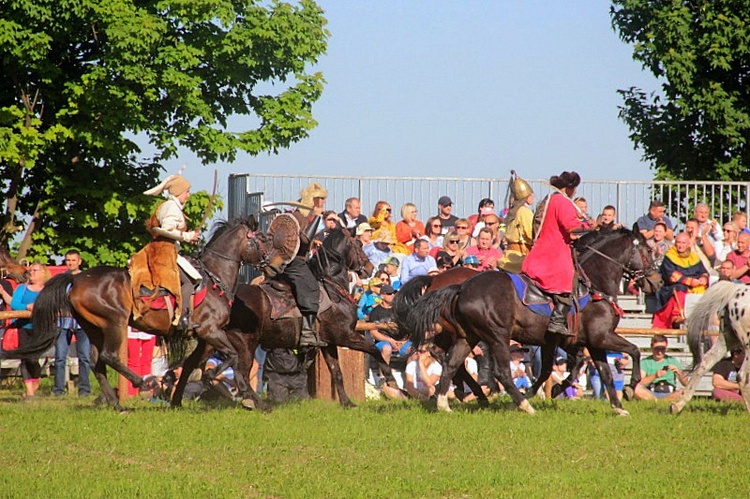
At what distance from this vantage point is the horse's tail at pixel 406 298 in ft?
49.1

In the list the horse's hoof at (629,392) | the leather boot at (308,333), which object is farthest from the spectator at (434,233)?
the horse's hoof at (629,392)

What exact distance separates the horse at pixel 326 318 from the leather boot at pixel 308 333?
7cm

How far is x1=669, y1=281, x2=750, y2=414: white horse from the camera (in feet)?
44.3

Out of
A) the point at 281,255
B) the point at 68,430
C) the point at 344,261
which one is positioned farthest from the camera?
the point at 344,261

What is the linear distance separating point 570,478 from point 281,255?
5837 millimetres

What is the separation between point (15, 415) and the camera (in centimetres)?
1337

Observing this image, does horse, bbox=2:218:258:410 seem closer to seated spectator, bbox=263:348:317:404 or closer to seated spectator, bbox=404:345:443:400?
seated spectator, bbox=263:348:317:404

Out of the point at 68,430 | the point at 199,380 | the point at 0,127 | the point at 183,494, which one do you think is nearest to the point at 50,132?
the point at 0,127

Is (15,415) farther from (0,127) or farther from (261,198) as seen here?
(0,127)

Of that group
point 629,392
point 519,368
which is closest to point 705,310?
point 629,392

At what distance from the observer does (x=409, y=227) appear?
2003cm

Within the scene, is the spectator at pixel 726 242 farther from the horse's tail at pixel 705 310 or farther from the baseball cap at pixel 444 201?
the horse's tail at pixel 705 310

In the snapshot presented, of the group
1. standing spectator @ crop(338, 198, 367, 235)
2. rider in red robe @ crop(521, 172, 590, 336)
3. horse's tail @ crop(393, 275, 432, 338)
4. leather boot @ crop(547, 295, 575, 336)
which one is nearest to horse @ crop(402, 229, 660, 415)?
leather boot @ crop(547, 295, 575, 336)

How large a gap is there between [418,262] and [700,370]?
17.6 feet
